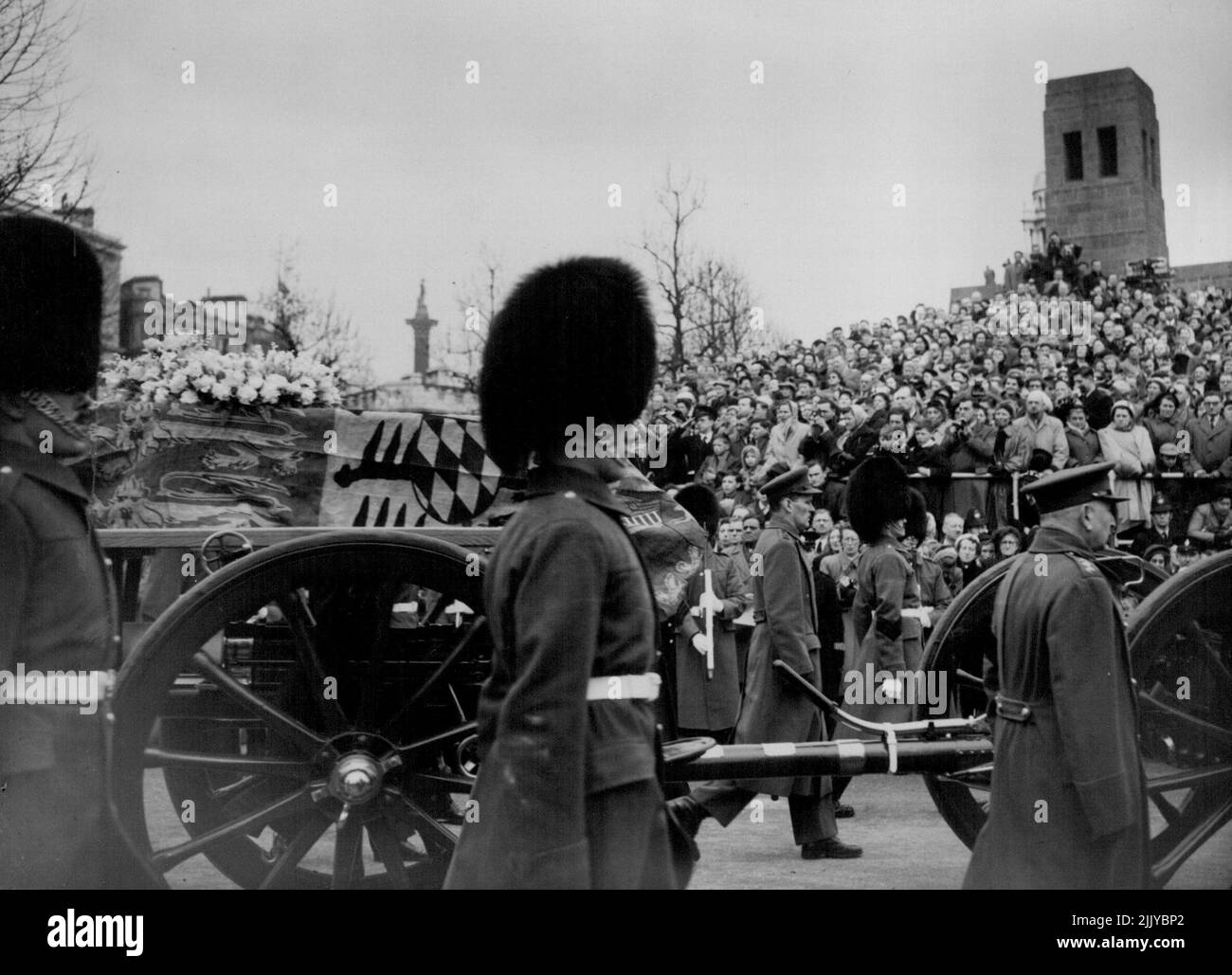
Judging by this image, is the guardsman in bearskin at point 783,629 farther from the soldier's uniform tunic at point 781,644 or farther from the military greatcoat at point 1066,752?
the military greatcoat at point 1066,752

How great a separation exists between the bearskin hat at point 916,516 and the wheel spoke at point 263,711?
382 centimetres

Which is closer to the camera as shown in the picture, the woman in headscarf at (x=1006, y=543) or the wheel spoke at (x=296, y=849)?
the wheel spoke at (x=296, y=849)

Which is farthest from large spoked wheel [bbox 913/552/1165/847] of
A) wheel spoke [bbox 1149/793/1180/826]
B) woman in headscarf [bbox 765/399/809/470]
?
woman in headscarf [bbox 765/399/809/470]

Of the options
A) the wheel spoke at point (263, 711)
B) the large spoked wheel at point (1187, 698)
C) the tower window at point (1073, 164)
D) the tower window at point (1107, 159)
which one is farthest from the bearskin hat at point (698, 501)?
the tower window at point (1073, 164)

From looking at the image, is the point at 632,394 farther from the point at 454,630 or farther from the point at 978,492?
the point at 978,492

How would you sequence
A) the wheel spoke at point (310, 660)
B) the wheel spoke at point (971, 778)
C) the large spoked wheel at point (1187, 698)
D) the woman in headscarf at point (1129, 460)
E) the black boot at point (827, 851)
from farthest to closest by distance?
the woman in headscarf at point (1129, 460), the black boot at point (827, 851), the wheel spoke at point (971, 778), the large spoked wheel at point (1187, 698), the wheel spoke at point (310, 660)

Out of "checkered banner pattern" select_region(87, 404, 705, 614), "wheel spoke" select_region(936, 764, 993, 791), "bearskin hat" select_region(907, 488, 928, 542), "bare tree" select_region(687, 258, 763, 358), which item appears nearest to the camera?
"checkered banner pattern" select_region(87, 404, 705, 614)

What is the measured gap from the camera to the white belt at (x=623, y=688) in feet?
9.93

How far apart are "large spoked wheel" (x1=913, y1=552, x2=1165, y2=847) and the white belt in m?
1.96

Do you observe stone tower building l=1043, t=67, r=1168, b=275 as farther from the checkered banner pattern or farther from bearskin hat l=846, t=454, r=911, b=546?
the checkered banner pattern

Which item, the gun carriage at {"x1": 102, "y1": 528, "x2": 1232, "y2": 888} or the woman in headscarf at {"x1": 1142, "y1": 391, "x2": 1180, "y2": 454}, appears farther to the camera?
the woman in headscarf at {"x1": 1142, "y1": 391, "x2": 1180, "y2": 454}

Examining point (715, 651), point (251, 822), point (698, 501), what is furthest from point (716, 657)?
point (251, 822)

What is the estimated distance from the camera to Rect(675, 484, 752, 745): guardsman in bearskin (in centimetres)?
808

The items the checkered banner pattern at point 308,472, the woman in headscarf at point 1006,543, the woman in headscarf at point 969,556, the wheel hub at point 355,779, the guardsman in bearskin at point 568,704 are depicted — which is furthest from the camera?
the woman in headscarf at point 969,556
